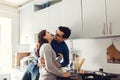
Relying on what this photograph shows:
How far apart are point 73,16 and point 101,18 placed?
0.49 meters

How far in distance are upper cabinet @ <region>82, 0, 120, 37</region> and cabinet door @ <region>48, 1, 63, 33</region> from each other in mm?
460

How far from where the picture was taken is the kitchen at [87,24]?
1.99m

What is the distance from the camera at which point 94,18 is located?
2.13m

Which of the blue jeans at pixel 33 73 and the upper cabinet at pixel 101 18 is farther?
the blue jeans at pixel 33 73

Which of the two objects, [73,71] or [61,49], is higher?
[61,49]

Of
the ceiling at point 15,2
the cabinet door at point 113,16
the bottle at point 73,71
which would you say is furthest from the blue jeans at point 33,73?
the ceiling at point 15,2

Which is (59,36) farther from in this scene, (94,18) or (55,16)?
(55,16)

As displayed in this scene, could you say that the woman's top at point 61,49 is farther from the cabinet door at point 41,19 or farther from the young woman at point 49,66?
the cabinet door at point 41,19

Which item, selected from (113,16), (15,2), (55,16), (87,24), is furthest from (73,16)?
(15,2)

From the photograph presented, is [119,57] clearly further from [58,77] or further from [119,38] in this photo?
[58,77]

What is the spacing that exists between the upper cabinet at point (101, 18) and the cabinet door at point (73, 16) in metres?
0.09

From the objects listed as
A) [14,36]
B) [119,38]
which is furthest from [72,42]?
[14,36]

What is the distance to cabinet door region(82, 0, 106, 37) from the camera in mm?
2039

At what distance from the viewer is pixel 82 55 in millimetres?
2549
